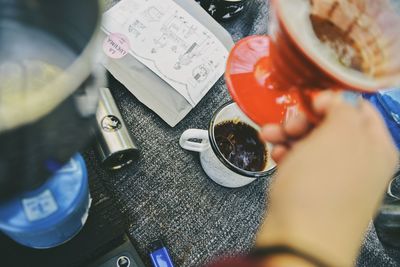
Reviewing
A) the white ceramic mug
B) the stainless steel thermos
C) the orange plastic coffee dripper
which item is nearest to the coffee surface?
the orange plastic coffee dripper

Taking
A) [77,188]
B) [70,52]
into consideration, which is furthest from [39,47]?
[77,188]

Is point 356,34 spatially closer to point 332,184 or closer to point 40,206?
point 332,184

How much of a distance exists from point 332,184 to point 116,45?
0.46 m

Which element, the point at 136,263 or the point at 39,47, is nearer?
the point at 39,47

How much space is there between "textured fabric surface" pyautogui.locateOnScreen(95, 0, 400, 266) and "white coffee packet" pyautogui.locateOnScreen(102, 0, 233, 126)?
0.03m

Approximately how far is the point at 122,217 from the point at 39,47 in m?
0.26

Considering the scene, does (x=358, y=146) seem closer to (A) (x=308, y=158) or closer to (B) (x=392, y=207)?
(A) (x=308, y=158)

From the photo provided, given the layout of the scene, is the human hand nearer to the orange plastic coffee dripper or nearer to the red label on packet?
the orange plastic coffee dripper

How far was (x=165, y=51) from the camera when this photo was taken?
2.29 ft

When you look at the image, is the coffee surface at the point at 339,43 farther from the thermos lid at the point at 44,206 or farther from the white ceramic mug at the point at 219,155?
the thermos lid at the point at 44,206

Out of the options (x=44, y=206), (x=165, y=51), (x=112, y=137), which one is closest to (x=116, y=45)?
(x=165, y=51)

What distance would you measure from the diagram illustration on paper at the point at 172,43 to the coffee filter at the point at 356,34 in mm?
264

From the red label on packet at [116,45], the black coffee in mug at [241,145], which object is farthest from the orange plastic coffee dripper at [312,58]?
the red label on packet at [116,45]

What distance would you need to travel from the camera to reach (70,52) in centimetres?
41
